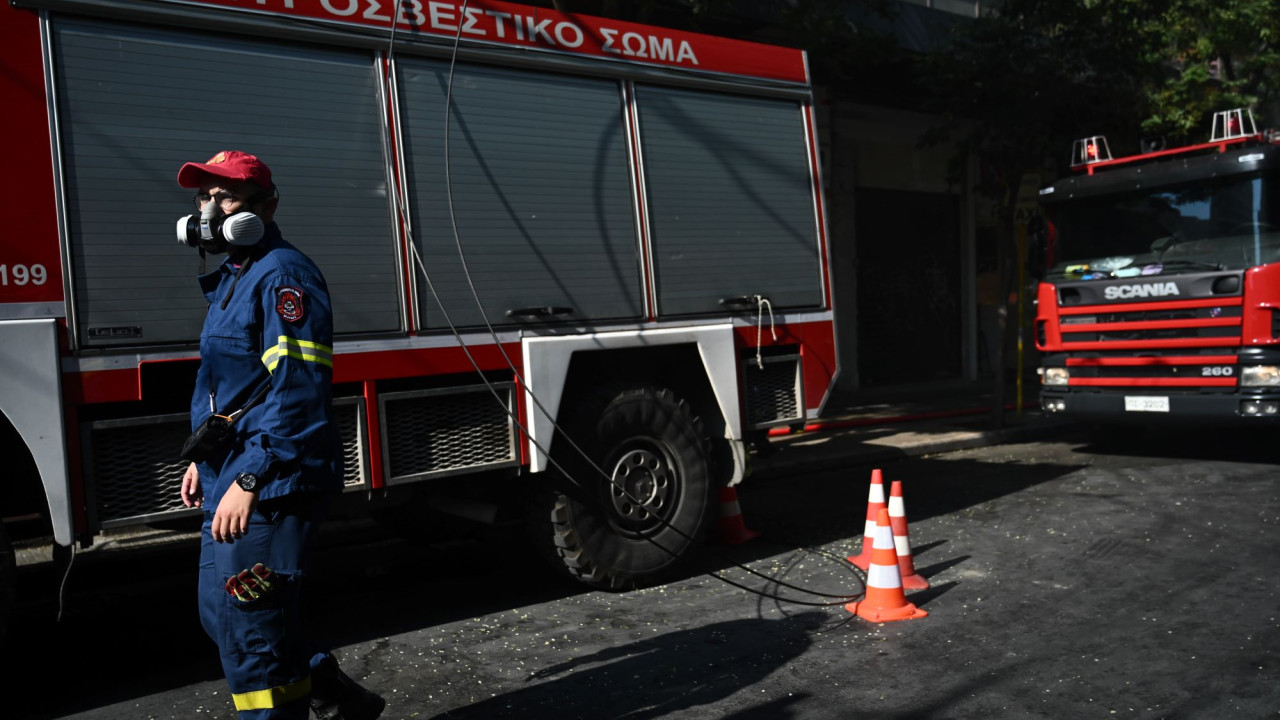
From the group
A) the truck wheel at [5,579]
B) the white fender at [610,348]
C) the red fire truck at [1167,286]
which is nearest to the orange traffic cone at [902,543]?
the white fender at [610,348]

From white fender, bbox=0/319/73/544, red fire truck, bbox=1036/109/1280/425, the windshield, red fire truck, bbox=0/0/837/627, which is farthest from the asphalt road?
the windshield

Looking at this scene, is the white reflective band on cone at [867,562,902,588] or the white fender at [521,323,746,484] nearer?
the white reflective band on cone at [867,562,902,588]

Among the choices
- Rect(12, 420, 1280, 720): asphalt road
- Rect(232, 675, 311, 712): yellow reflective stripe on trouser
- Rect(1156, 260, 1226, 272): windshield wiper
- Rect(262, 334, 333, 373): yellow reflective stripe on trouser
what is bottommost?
Rect(12, 420, 1280, 720): asphalt road

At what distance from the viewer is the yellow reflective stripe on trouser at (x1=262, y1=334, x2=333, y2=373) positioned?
303cm

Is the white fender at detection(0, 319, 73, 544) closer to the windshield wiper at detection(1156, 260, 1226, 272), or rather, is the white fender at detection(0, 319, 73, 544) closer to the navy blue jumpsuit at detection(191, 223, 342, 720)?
the navy blue jumpsuit at detection(191, 223, 342, 720)

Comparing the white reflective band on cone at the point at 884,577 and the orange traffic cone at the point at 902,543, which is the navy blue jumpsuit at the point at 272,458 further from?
the orange traffic cone at the point at 902,543

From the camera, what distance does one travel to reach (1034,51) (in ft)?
38.9

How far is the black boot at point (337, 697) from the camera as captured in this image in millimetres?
3488

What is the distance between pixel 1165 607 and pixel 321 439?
409 cm

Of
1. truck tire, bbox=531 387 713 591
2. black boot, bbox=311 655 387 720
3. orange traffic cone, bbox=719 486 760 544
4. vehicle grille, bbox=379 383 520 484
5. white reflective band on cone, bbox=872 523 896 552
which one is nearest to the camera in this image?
black boot, bbox=311 655 387 720

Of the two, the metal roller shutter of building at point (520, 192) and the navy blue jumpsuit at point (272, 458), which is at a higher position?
the metal roller shutter of building at point (520, 192)

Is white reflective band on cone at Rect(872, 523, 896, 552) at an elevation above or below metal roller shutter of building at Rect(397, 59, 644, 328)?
below

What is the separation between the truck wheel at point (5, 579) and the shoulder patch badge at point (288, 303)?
183 centimetres

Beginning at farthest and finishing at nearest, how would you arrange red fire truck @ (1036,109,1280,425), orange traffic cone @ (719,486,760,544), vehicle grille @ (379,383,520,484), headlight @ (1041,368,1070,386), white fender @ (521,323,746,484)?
headlight @ (1041,368,1070,386), red fire truck @ (1036,109,1280,425), orange traffic cone @ (719,486,760,544), white fender @ (521,323,746,484), vehicle grille @ (379,383,520,484)
